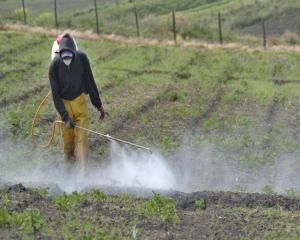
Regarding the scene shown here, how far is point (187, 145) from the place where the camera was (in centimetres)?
1389

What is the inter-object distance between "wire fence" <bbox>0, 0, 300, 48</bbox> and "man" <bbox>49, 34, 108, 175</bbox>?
56.5 ft

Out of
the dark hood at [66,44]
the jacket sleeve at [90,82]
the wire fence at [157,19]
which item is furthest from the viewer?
the wire fence at [157,19]

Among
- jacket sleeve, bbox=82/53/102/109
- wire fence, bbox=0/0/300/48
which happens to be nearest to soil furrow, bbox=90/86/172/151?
jacket sleeve, bbox=82/53/102/109

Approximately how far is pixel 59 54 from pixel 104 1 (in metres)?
41.9

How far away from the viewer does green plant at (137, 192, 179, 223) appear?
7965 mm

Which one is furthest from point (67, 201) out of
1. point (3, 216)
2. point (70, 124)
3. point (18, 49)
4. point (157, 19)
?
point (157, 19)

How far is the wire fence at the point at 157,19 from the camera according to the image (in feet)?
98.6

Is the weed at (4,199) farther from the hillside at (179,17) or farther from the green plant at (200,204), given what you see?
the hillside at (179,17)

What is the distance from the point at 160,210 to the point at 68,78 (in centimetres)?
311

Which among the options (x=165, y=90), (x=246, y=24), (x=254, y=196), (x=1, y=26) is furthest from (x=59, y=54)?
(x=246, y=24)

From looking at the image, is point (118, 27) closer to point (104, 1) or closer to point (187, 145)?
point (187, 145)

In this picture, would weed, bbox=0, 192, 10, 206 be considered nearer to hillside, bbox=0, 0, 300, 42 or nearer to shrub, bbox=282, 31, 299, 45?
hillside, bbox=0, 0, 300, 42

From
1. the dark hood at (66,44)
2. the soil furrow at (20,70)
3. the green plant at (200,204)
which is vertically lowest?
the green plant at (200,204)

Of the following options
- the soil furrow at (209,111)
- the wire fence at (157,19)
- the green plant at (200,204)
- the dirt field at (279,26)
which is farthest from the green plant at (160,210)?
the dirt field at (279,26)
